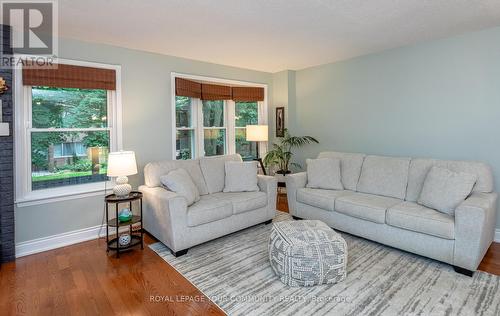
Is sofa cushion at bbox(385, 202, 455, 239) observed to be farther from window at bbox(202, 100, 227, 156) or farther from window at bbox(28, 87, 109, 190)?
window at bbox(28, 87, 109, 190)

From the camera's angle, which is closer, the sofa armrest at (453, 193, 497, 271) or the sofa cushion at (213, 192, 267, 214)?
the sofa armrest at (453, 193, 497, 271)

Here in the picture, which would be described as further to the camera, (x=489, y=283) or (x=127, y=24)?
(x=127, y=24)

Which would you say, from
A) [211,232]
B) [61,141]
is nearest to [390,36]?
[211,232]

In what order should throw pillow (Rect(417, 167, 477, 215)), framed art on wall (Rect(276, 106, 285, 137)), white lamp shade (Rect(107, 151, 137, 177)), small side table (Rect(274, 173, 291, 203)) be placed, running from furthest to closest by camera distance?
framed art on wall (Rect(276, 106, 285, 137)) < small side table (Rect(274, 173, 291, 203)) < white lamp shade (Rect(107, 151, 137, 177)) < throw pillow (Rect(417, 167, 477, 215))

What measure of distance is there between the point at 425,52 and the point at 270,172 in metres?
3.16

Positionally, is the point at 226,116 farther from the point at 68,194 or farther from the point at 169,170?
the point at 68,194

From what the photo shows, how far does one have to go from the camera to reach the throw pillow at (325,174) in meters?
3.77

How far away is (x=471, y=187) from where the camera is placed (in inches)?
105

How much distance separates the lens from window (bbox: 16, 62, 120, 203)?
3.02 meters

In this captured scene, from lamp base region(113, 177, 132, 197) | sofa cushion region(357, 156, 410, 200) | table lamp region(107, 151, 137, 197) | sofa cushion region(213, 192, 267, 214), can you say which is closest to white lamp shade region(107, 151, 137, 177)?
table lamp region(107, 151, 137, 197)

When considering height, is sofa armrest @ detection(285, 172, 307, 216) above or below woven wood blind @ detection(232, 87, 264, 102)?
below

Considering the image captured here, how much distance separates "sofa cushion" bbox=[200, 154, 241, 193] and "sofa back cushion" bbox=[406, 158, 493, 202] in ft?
7.70

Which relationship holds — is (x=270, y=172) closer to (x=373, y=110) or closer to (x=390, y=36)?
(x=373, y=110)

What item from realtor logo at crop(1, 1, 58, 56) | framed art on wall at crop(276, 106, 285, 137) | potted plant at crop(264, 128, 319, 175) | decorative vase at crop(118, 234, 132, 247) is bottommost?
decorative vase at crop(118, 234, 132, 247)
